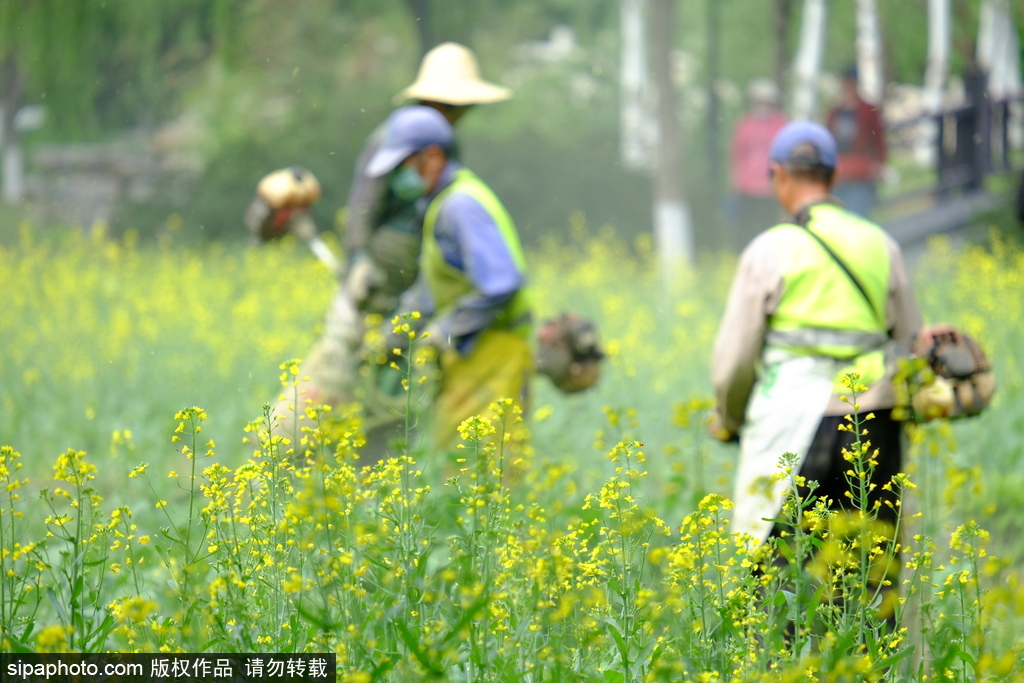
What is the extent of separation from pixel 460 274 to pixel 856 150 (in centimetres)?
807

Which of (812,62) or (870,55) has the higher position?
(870,55)

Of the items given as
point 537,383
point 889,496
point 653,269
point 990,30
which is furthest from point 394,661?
point 990,30

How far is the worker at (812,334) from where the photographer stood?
11.0ft

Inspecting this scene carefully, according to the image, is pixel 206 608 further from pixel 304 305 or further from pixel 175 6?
pixel 175 6

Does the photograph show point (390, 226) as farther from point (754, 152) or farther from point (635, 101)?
point (635, 101)

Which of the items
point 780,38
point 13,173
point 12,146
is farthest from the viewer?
point 12,146

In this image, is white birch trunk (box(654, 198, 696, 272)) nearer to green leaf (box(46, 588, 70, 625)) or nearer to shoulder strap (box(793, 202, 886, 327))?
shoulder strap (box(793, 202, 886, 327))

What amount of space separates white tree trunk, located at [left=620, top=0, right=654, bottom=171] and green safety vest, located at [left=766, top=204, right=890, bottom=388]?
52.2 feet

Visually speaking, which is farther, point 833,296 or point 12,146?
point 12,146

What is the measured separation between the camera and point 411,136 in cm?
426

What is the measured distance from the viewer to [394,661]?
88.0 inches

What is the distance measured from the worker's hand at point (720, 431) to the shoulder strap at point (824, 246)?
1.80ft

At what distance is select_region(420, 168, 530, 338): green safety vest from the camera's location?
167 inches

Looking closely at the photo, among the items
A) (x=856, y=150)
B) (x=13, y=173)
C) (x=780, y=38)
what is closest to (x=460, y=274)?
(x=856, y=150)
